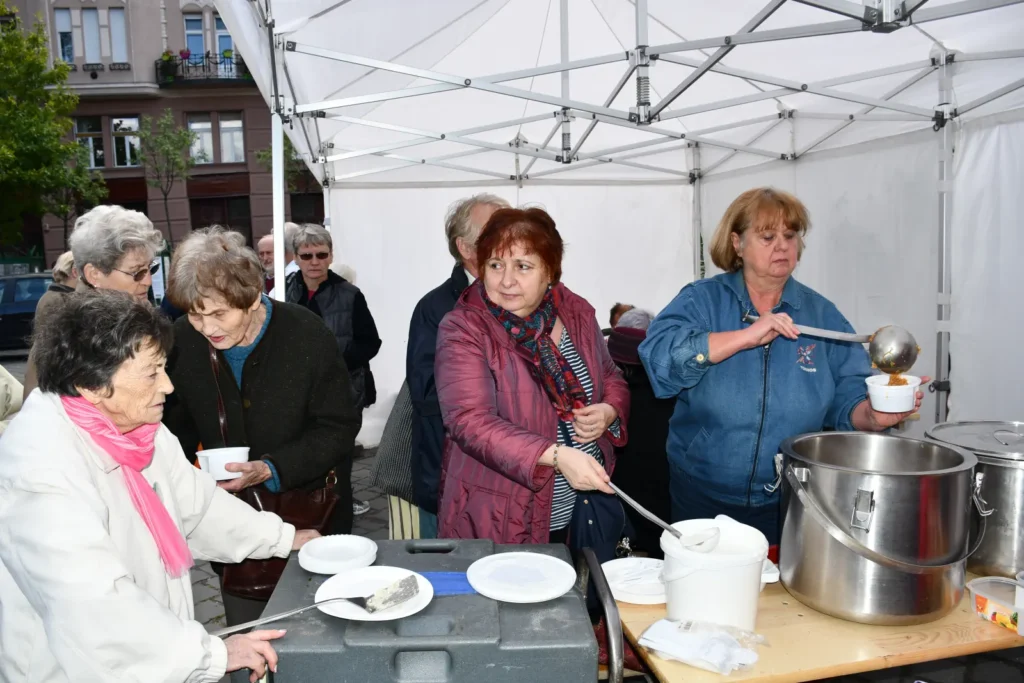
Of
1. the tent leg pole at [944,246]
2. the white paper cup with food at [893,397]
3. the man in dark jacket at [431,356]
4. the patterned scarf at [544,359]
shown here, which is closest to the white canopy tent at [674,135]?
the tent leg pole at [944,246]

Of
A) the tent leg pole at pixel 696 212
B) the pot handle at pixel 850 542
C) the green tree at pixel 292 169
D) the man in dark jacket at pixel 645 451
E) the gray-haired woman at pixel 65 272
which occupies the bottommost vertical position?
the man in dark jacket at pixel 645 451

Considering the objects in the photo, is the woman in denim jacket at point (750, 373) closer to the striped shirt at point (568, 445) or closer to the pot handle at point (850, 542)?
the striped shirt at point (568, 445)

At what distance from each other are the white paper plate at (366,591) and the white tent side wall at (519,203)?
5.12 meters

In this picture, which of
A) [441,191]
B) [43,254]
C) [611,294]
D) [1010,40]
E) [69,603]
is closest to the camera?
[69,603]

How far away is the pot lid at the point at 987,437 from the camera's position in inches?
64.7

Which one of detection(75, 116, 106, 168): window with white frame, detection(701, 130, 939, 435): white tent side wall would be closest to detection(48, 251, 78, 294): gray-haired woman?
detection(701, 130, 939, 435): white tent side wall

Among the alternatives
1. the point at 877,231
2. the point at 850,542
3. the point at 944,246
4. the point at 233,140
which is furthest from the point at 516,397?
the point at 233,140

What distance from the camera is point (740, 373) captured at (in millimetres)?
2125

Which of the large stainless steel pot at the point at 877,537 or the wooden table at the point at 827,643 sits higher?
the large stainless steel pot at the point at 877,537

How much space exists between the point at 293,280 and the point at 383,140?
2.07 meters

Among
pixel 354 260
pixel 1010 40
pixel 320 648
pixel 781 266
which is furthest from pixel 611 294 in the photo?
pixel 320 648

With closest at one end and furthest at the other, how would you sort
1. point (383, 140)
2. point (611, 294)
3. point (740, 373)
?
point (740, 373) < point (383, 140) < point (611, 294)

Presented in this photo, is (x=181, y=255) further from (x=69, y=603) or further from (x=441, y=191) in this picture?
(x=441, y=191)

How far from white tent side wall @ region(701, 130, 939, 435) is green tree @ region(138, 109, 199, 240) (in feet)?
64.4
